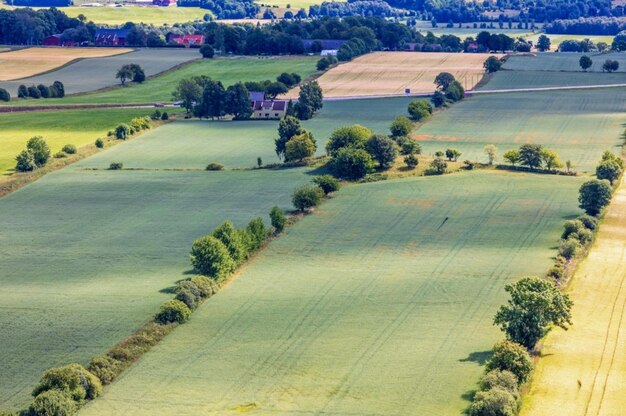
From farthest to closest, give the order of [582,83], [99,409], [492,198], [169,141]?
[582,83]
[169,141]
[492,198]
[99,409]

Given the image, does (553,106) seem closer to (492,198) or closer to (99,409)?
(492,198)

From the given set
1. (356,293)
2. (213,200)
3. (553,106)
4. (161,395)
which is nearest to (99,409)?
(161,395)

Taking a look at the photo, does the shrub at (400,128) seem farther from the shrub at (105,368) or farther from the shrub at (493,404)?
the shrub at (493,404)

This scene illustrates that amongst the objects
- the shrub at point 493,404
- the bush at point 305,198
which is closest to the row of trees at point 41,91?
the bush at point 305,198

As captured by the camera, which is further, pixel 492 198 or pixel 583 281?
pixel 492 198

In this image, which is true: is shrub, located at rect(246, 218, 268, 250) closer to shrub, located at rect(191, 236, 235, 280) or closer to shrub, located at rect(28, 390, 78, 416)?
shrub, located at rect(191, 236, 235, 280)

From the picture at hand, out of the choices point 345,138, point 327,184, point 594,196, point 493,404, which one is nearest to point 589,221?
point 594,196

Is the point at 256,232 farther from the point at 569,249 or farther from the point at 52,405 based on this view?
the point at 52,405
